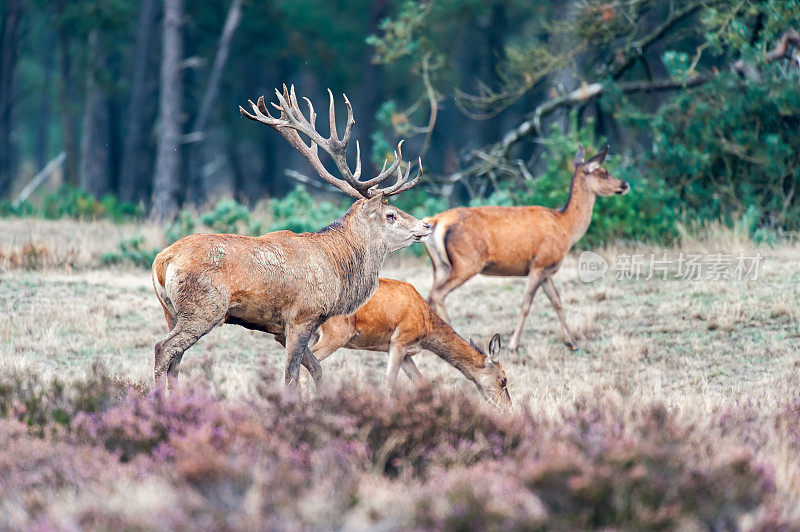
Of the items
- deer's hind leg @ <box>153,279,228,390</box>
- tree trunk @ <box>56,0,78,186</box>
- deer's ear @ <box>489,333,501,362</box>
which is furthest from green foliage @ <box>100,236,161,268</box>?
tree trunk @ <box>56,0,78,186</box>

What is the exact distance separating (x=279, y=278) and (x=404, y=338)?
1.64 metres

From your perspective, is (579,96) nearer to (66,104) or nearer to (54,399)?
(54,399)

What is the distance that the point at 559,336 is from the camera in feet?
36.0

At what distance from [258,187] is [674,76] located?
20.6 meters

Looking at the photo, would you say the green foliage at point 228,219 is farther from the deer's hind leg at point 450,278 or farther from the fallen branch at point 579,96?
the deer's hind leg at point 450,278

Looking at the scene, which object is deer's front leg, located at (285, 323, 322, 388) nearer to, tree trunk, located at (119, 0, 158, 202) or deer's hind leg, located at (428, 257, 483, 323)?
deer's hind leg, located at (428, 257, 483, 323)

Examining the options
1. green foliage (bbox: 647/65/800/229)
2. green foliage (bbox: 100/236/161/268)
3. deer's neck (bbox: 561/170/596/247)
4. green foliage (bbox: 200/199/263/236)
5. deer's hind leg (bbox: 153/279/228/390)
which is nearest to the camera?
deer's hind leg (bbox: 153/279/228/390)

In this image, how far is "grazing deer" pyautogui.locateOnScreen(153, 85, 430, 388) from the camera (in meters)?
6.56

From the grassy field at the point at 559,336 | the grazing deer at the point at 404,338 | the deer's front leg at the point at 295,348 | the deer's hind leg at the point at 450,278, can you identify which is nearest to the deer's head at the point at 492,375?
the grazing deer at the point at 404,338

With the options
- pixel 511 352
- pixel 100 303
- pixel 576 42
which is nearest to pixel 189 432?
pixel 511 352

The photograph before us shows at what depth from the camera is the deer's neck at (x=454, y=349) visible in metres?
8.33

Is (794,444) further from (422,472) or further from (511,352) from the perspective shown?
(511,352)

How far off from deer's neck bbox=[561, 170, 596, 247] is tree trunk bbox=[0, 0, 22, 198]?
667 inches
